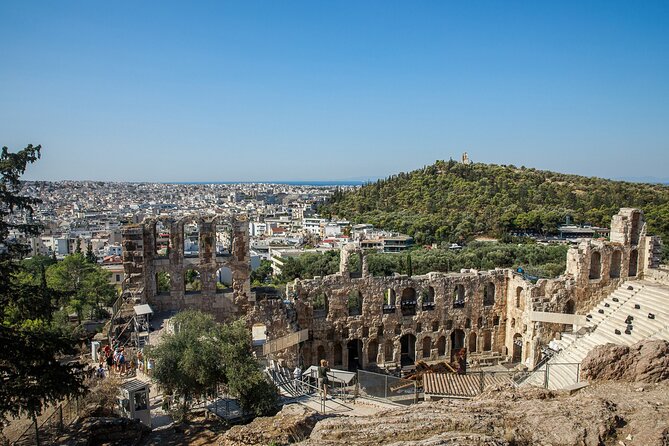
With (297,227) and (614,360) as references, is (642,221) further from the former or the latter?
(297,227)

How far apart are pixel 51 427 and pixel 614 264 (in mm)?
28059

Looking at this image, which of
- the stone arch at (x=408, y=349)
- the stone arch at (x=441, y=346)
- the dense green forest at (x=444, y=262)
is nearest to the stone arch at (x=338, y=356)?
the stone arch at (x=408, y=349)

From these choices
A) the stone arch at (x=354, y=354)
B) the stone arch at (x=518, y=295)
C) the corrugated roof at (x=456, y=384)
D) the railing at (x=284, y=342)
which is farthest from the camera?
the stone arch at (x=518, y=295)

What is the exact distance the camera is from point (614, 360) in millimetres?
15070

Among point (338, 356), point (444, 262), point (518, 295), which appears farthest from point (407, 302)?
point (444, 262)

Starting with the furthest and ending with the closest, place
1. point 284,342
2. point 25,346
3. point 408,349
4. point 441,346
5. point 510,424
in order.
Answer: point 408,349 < point 441,346 < point 284,342 < point 25,346 < point 510,424

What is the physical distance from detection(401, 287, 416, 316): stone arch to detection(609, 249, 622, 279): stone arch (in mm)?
11172

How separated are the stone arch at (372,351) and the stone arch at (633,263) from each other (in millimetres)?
14898

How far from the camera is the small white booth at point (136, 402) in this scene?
15195mm

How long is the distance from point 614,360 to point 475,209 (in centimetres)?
8175

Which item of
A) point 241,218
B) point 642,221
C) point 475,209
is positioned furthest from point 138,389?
point 475,209

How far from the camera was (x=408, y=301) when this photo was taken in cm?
2981

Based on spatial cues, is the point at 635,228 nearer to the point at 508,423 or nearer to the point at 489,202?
the point at 508,423

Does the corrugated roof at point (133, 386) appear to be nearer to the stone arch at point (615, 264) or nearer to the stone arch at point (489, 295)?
the stone arch at point (489, 295)
